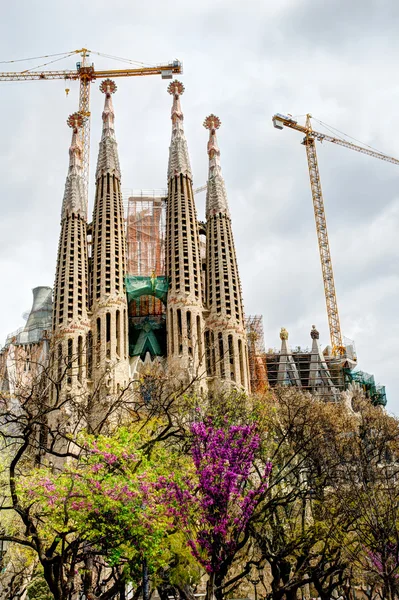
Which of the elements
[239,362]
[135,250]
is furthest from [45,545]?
[135,250]

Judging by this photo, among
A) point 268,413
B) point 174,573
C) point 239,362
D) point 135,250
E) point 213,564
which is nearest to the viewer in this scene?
point 213,564

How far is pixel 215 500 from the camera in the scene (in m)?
16.5

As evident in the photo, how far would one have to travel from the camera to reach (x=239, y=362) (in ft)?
175

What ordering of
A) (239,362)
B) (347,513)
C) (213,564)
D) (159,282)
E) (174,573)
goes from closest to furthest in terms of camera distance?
(213,564) → (174,573) → (347,513) → (239,362) → (159,282)

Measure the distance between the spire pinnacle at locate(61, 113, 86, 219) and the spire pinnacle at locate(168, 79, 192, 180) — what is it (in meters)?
8.09

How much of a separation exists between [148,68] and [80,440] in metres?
71.2

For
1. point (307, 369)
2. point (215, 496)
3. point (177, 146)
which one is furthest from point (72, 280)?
point (215, 496)

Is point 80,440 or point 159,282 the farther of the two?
point 159,282

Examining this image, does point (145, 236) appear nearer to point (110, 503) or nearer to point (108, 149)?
point (108, 149)

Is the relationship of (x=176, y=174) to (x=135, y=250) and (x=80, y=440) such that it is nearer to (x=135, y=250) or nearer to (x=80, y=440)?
(x=135, y=250)

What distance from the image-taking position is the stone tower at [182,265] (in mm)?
53000

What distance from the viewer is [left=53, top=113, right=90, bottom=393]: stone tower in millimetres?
51062

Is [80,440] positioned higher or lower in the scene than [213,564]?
higher

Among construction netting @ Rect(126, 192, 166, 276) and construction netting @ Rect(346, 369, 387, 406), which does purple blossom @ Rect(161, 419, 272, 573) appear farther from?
construction netting @ Rect(346, 369, 387, 406)
